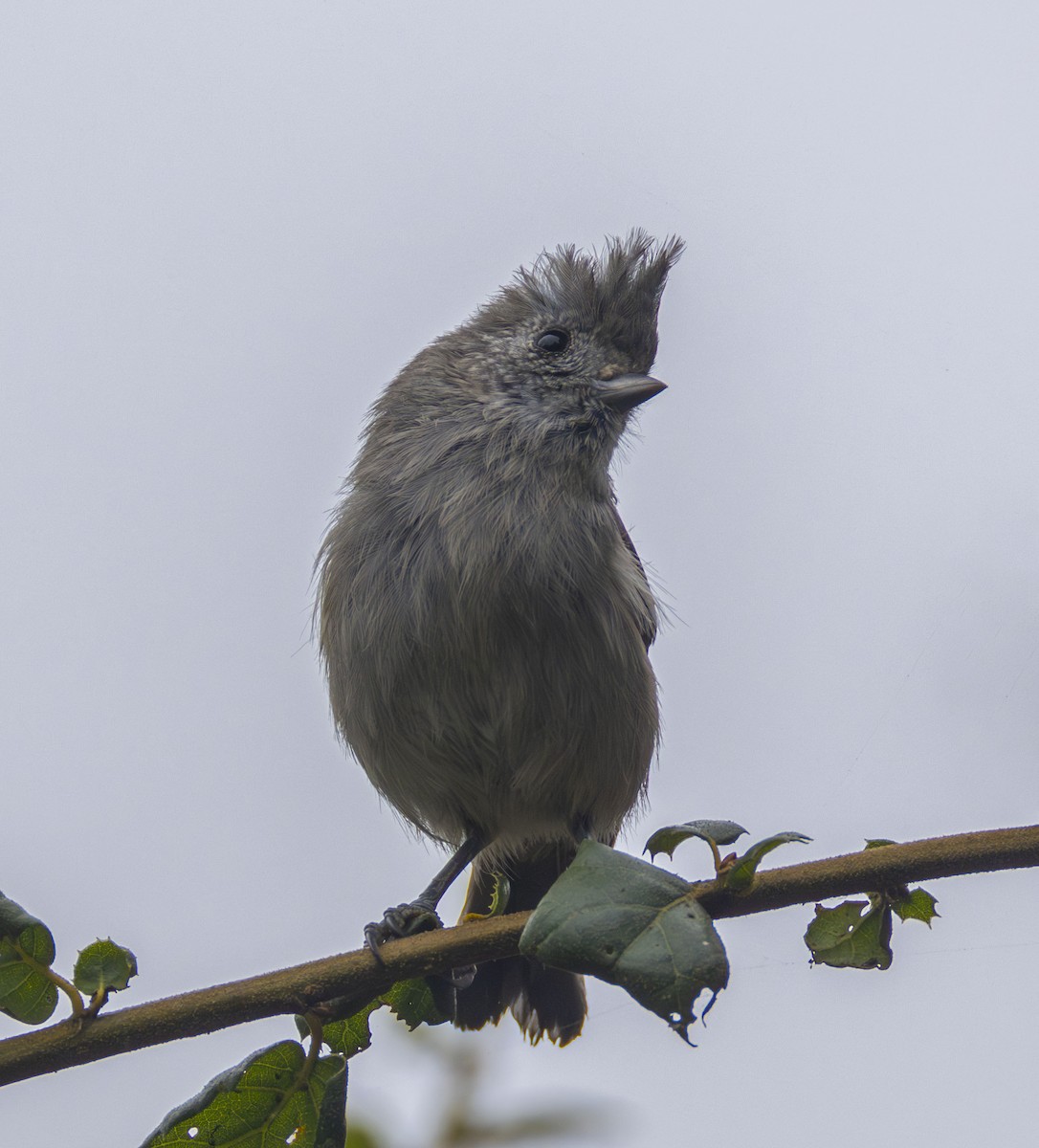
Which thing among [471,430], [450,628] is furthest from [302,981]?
[471,430]

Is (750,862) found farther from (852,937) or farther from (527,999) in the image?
(527,999)

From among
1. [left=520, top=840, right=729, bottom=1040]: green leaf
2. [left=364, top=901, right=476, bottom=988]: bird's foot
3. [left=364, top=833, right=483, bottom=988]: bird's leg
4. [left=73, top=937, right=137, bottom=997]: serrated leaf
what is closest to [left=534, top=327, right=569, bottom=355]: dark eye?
[left=364, top=833, right=483, bottom=988]: bird's leg

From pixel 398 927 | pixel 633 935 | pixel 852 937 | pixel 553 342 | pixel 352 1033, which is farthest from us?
pixel 553 342

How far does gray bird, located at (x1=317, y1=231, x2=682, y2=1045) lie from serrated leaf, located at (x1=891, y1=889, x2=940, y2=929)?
4.45 feet

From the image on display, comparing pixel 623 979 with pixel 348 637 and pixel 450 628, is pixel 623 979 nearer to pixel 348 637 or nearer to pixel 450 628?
pixel 450 628

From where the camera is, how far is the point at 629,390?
399 cm

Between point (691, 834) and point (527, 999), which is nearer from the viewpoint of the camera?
point (691, 834)

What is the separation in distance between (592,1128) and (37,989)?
1255 millimetres

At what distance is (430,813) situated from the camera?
4.08 meters

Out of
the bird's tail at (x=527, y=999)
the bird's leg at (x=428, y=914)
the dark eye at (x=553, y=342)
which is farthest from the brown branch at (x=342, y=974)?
the dark eye at (x=553, y=342)

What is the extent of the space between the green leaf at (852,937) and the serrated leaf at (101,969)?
1353 mm

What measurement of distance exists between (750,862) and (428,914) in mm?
1017

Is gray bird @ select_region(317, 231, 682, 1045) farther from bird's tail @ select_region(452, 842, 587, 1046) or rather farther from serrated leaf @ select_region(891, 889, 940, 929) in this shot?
serrated leaf @ select_region(891, 889, 940, 929)

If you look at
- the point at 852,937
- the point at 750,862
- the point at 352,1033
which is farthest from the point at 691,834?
the point at 352,1033
